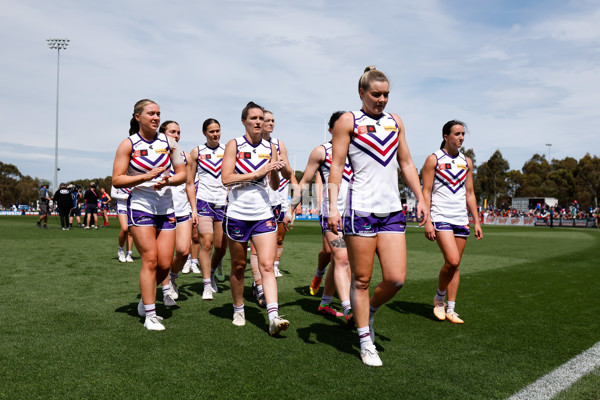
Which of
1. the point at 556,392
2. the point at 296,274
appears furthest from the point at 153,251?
the point at 296,274

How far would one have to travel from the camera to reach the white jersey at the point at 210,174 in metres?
6.64

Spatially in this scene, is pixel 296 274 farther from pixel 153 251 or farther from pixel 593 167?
pixel 593 167

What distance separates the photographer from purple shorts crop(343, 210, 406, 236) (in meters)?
3.68

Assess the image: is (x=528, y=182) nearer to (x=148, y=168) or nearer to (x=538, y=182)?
(x=538, y=182)

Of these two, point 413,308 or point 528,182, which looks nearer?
point 413,308

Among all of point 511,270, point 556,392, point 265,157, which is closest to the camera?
point 556,392

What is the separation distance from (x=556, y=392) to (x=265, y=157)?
10.5 feet

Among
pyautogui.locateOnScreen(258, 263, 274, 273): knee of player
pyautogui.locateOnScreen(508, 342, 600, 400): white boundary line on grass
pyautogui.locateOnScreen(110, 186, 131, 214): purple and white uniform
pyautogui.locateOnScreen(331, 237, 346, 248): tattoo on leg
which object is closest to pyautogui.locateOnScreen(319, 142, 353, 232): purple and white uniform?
pyautogui.locateOnScreen(331, 237, 346, 248): tattoo on leg

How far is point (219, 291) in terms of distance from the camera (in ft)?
22.3

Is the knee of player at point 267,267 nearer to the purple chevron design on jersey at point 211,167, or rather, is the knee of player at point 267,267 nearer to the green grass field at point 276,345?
the green grass field at point 276,345

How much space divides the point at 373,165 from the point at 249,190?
1.43 meters

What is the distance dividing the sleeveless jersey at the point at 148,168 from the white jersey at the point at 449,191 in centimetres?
301

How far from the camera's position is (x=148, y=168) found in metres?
4.70

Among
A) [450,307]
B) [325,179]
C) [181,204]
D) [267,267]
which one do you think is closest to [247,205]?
[267,267]
